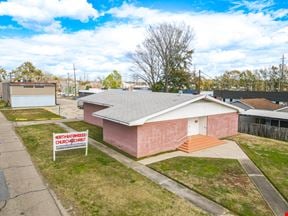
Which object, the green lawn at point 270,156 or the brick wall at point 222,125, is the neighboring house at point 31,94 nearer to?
the brick wall at point 222,125

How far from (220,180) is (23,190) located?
8.26 meters

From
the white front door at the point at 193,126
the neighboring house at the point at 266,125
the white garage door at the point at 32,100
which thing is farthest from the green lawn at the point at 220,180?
the white garage door at the point at 32,100

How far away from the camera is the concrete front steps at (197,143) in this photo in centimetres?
1533

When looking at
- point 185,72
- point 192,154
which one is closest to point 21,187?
point 192,154

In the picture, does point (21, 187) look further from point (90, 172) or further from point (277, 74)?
point (277, 74)

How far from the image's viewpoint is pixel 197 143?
1594 cm

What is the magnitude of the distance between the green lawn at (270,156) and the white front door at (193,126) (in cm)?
334

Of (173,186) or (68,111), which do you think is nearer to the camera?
(173,186)

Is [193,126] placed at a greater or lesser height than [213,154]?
greater

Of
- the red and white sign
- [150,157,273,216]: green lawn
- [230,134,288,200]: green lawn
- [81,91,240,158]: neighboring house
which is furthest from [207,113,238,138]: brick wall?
the red and white sign

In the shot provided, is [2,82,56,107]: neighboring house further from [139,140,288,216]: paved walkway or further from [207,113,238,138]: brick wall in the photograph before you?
[139,140,288,216]: paved walkway

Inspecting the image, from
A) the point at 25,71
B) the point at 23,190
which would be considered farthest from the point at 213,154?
the point at 25,71

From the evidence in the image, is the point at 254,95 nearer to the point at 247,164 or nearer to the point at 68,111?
the point at 247,164

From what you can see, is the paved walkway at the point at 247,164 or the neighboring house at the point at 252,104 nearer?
the paved walkway at the point at 247,164
